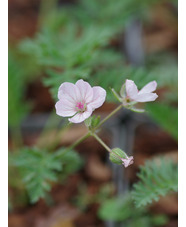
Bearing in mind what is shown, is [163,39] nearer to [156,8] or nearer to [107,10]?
[156,8]

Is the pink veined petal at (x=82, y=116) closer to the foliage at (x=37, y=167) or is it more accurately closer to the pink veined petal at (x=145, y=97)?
the pink veined petal at (x=145, y=97)

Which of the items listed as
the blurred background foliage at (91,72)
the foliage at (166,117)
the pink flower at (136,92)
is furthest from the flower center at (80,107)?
the foliage at (166,117)

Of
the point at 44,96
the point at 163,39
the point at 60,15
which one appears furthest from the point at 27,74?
Result: the point at 163,39

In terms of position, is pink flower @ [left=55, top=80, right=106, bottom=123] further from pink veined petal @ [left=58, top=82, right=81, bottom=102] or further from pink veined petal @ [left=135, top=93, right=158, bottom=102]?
pink veined petal @ [left=135, top=93, right=158, bottom=102]

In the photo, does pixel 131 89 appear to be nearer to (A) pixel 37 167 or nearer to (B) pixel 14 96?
(A) pixel 37 167

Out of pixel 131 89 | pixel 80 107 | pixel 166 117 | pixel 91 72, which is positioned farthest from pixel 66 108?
pixel 91 72

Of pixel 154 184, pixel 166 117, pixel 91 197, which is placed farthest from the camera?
pixel 91 197

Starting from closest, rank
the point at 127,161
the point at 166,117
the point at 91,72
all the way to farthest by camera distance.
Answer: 1. the point at 127,161
2. the point at 166,117
3. the point at 91,72
